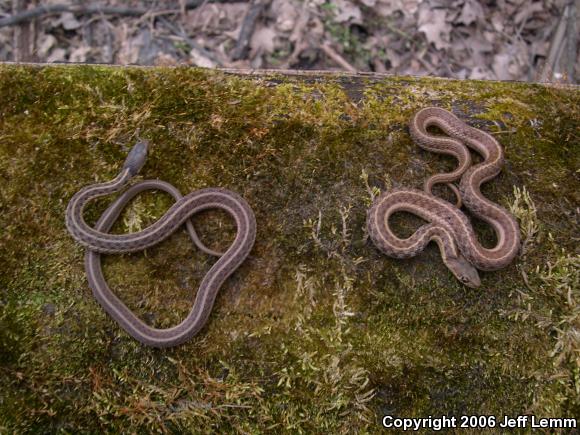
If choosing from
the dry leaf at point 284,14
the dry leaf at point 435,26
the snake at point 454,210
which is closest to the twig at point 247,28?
the dry leaf at point 284,14

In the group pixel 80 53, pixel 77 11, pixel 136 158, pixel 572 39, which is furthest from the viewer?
pixel 77 11

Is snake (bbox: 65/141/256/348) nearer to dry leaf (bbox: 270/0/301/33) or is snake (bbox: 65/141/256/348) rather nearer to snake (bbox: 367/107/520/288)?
snake (bbox: 367/107/520/288)

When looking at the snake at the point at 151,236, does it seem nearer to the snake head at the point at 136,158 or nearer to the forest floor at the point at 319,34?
the snake head at the point at 136,158

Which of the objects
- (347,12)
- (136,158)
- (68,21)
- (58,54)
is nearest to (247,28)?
(347,12)

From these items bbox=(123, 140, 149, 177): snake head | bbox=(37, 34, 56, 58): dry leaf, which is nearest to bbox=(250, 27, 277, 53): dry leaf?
bbox=(37, 34, 56, 58): dry leaf

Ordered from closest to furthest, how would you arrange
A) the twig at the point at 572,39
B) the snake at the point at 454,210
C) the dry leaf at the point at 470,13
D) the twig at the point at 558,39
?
the snake at the point at 454,210
the twig at the point at 572,39
the twig at the point at 558,39
the dry leaf at the point at 470,13

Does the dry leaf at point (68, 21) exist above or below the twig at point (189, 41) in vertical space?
below

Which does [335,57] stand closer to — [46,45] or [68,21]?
[68,21]
